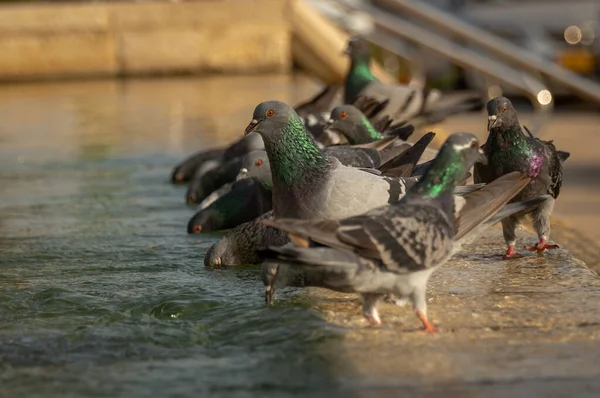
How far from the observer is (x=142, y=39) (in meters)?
15.1

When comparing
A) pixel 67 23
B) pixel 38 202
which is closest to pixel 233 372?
pixel 38 202

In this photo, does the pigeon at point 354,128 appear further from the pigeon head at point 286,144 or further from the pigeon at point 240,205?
the pigeon head at point 286,144

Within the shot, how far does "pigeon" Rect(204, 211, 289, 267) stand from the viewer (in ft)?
17.8

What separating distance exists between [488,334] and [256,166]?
8.15 feet

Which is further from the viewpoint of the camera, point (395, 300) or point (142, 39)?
point (142, 39)

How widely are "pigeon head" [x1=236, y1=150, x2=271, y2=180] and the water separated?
0.38 metres

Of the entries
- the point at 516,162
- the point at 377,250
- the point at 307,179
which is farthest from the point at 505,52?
the point at 377,250

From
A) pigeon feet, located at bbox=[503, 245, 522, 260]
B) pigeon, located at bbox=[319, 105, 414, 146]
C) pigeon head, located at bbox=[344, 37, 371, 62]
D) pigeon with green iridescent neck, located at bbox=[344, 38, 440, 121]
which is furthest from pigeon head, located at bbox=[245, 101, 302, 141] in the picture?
pigeon head, located at bbox=[344, 37, 371, 62]

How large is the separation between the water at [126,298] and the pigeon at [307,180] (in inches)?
14.3

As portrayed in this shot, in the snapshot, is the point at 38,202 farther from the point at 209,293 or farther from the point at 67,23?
the point at 67,23

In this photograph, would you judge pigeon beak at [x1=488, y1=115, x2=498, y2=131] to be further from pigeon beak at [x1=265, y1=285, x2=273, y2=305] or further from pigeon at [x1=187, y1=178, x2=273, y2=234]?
pigeon at [x1=187, y1=178, x2=273, y2=234]

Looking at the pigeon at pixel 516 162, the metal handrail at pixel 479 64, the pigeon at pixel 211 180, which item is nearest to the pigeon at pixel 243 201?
the pigeon at pixel 211 180

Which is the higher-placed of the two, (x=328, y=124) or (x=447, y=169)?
(x=447, y=169)

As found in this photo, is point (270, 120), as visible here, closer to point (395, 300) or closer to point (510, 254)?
point (395, 300)
